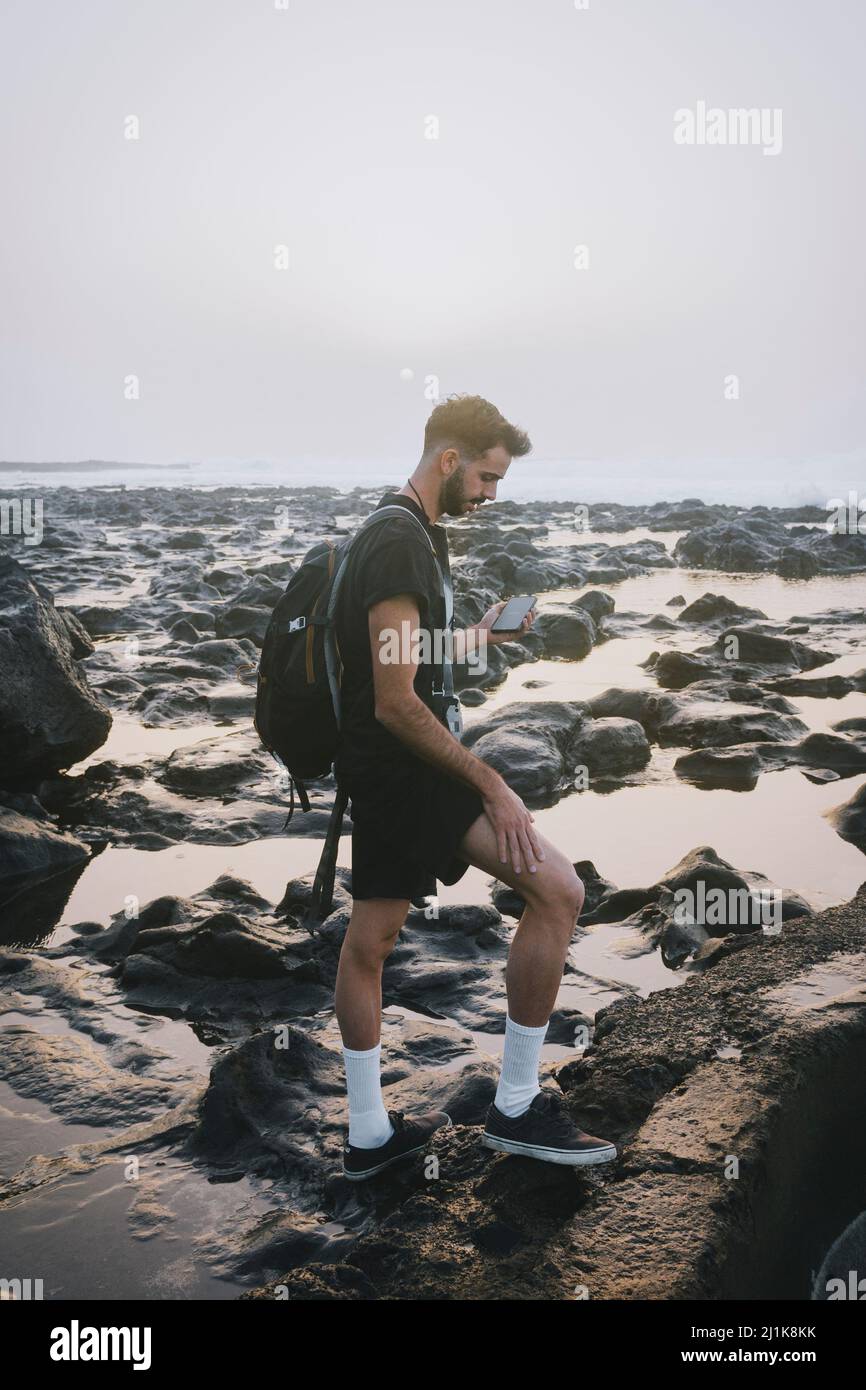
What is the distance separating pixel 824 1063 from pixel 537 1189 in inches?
41.8

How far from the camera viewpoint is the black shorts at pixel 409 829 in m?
2.99

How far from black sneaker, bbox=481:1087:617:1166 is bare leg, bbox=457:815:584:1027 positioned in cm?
33

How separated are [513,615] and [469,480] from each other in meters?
0.61

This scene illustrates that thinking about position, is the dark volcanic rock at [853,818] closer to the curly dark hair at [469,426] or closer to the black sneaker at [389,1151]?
the black sneaker at [389,1151]

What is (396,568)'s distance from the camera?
283cm

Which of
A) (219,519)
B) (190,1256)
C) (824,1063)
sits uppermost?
(219,519)

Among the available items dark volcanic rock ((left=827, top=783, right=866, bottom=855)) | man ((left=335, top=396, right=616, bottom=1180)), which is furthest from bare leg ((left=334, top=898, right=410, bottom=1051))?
dark volcanic rock ((left=827, top=783, right=866, bottom=855))

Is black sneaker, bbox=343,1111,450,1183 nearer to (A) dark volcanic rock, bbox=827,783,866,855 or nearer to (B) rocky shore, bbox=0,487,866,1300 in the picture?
(B) rocky shore, bbox=0,487,866,1300

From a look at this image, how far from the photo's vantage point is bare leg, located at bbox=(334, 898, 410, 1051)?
308 cm

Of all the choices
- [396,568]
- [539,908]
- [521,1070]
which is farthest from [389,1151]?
[396,568]

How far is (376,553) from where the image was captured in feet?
9.41

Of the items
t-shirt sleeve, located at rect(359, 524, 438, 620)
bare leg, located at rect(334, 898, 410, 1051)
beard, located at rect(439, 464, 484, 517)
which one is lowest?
bare leg, located at rect(334, 898, 410, 1051)
